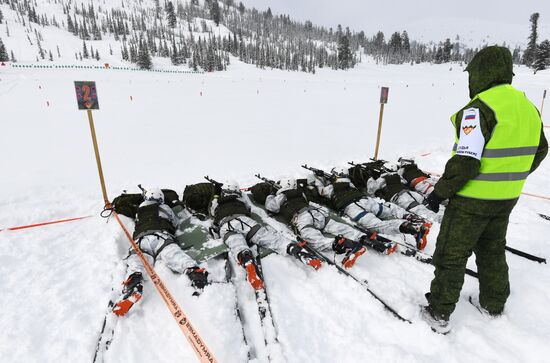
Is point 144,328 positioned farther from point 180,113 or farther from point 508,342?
point 180,113

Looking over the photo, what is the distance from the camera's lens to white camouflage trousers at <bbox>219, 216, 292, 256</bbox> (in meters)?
→ 3.98

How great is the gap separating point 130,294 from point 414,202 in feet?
15.3

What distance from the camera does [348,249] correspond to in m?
3.86

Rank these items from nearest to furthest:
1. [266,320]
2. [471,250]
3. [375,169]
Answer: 1. [471,250]
2. [266,320]
3. [375,169]

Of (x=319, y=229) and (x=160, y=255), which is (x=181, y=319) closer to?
(x=160, y=255)

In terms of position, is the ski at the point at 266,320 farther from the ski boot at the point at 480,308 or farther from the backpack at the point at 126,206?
the backpack at the point at 126,206


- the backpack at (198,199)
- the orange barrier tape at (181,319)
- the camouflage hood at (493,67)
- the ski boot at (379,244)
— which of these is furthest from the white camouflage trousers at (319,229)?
the camouflage hood at (493,67)

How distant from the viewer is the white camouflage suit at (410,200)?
506 cm

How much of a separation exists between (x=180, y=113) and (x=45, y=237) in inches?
481

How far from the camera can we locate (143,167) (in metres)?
7.82

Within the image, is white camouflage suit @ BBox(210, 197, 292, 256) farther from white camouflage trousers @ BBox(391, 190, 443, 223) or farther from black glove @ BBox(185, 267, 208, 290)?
white camouflage trousers @ BBox(391, 190, 443, 223)

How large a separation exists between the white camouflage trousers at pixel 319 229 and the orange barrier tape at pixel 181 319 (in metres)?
1.96

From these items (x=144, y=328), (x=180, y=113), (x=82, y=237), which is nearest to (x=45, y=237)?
(x=82, y=237)

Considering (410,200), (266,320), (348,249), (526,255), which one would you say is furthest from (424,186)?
(266,320)
